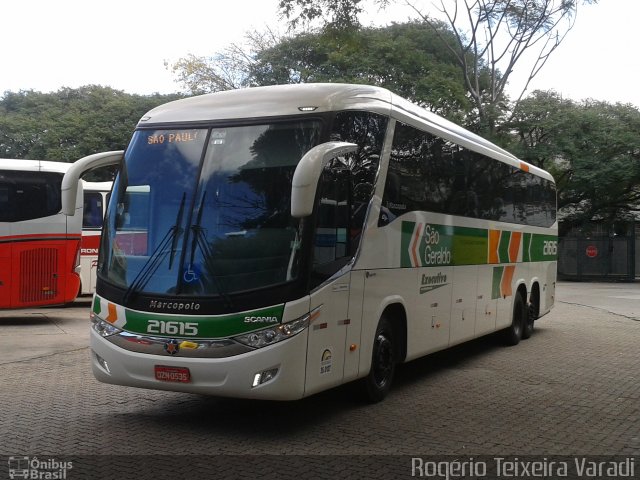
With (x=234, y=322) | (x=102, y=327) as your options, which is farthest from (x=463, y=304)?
(x=102, y=327)

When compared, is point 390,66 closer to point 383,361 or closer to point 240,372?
point 383,361

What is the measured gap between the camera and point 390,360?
8.16m

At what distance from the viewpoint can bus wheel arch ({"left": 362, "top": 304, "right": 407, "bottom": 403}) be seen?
7.80m

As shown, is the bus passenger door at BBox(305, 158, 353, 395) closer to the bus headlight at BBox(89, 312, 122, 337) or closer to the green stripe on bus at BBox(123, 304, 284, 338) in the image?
the green stripe on bus at BBox(123, 304, 284, 338)

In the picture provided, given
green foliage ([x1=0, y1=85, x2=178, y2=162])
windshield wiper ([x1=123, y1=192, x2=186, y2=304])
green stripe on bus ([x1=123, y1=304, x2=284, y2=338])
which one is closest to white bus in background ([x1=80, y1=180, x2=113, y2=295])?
windshield wiper ([x1=123, y1=192, x2=186, y2=304])

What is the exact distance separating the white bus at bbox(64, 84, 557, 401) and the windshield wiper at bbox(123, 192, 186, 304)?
0.01 meters

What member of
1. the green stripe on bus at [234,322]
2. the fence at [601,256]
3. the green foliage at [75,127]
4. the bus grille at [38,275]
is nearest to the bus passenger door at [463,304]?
the green stripe on bus at [234,322]

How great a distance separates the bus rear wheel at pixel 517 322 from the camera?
13.1 metres

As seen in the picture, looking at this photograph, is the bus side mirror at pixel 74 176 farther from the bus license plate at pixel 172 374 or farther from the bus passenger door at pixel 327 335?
the bus passenger door at pixel 327 335

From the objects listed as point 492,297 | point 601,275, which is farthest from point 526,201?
point 601,275

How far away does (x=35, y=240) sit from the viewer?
15.0m

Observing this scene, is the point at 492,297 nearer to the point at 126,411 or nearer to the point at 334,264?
the point at 334,264

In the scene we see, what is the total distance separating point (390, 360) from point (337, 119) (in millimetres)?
2835

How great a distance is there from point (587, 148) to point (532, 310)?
20.8m
